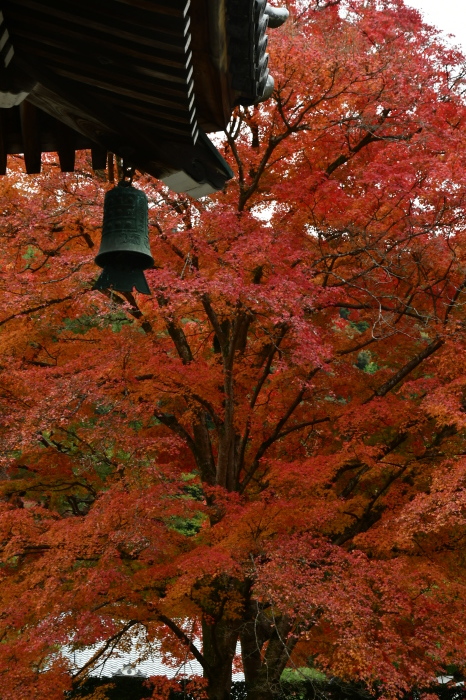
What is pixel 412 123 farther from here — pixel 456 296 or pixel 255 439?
pixel 255 439

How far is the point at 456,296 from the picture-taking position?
1120 cm

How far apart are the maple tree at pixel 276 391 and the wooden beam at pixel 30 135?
5.69 m

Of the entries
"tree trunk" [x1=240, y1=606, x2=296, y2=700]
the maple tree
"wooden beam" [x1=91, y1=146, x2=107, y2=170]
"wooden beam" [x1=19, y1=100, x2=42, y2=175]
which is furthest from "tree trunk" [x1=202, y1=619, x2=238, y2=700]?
"wooden beam" [x1=19, y1=100, x2=42, y2=175]

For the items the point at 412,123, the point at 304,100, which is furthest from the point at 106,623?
the point at 412,123

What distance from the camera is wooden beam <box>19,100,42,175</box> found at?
123 inches

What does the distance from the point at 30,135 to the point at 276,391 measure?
9408 mm

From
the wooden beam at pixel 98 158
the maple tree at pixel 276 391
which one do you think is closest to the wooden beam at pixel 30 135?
the wooden beam at pixel 98 158

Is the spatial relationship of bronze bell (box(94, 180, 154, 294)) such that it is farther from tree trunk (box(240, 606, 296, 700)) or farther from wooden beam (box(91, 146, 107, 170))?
tree trunk (box(240, 606, 296, 700))

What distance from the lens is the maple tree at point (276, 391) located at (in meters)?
9.11

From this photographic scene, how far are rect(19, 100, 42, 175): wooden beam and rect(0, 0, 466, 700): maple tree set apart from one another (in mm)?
5694

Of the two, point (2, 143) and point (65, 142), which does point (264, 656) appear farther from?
point (2, 143)

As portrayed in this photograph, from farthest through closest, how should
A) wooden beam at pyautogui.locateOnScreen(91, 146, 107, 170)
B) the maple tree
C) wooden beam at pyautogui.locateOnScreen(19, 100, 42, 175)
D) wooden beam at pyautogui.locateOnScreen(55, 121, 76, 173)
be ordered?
1. the maple tree
2. wooden beam at pyautogui.locateOnScreen(91, 146, 107, 170)
3. wooden beam at pyautogui.locateOnScreen(55, 121, 76, 173)
4. wooden beam at pyautogui.locateOnScreen(19, 100, 42, 175)

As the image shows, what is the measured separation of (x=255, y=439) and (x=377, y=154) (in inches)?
208

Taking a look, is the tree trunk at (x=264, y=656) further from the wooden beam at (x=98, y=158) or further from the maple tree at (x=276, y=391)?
the wooden beam at (x=98, y=158)
